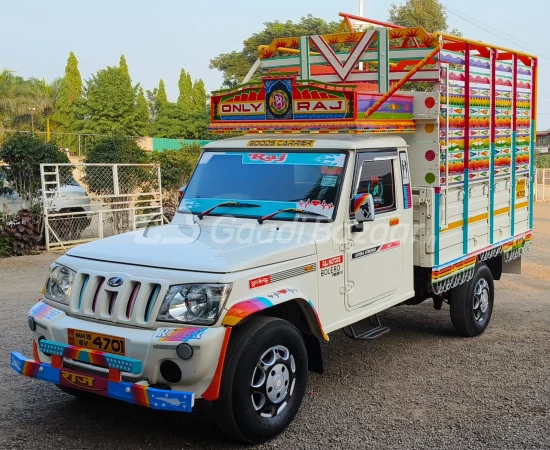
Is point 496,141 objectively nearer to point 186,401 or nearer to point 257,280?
point 257,280

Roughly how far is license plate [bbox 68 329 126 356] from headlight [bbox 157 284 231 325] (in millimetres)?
304

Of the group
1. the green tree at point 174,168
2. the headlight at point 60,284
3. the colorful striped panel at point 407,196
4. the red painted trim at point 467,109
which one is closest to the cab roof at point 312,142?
the colorful striped panel at point 407,196

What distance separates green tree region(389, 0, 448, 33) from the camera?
3412cm

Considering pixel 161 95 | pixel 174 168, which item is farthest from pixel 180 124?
pixel 174 168

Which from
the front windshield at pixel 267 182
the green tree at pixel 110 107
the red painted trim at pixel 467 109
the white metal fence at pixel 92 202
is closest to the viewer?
the front windshield at pixel 267 182

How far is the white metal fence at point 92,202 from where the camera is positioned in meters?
13.2

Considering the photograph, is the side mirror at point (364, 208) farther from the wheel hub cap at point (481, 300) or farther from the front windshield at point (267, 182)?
the wheel hub cap at point (481, 300)

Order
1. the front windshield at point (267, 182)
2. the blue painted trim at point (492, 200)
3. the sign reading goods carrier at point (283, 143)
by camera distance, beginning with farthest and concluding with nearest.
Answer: the blue painted trim at point (492, 200) < the sign reading goods carrier at point (283, 143) < the front windshield at point (267, 182)

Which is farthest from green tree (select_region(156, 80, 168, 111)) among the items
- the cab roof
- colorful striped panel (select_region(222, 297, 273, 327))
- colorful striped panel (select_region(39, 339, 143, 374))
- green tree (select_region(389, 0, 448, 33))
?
colorful striped panel (select_region(222, 297, 273, 327))

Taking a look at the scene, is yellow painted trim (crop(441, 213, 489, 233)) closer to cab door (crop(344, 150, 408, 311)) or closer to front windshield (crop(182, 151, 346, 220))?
cab door (crop(344, 150, 408, 311))

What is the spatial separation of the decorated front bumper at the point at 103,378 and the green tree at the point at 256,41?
33395 mm

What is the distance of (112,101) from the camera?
→ 42156 millimetres

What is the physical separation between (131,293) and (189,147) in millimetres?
16422

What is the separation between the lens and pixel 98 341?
4.38 m
